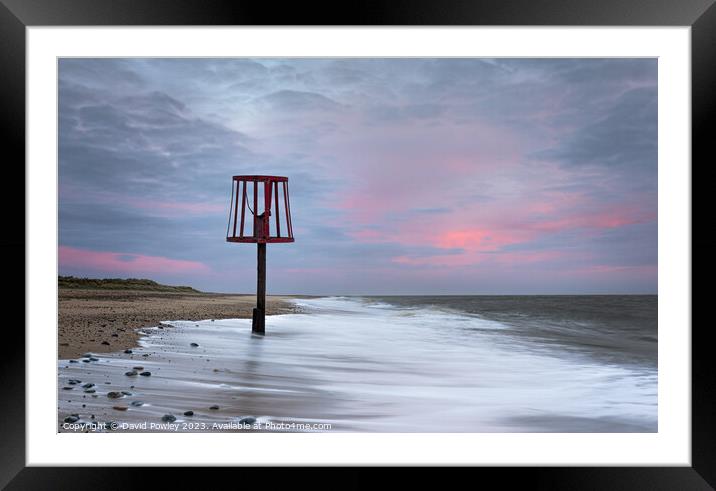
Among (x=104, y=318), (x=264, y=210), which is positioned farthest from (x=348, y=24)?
(x=104, y=318)

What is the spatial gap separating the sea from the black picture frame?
53 centimetres

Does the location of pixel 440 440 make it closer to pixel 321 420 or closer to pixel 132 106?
pixel 321 420

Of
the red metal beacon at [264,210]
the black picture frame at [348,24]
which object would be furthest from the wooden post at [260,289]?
the black picture frame at [348,24]

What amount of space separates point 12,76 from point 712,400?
3155mm

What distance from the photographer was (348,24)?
1.94 meters

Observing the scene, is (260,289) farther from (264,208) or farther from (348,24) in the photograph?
(348,24)

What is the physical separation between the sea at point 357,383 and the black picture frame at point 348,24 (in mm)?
534

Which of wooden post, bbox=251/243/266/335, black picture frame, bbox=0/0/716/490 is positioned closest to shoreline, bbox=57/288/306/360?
wooden post, bbox=251/243/266/335

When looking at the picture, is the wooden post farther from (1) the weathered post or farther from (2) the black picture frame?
(2) the black picture frame

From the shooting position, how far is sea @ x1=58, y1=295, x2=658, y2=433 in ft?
9.46

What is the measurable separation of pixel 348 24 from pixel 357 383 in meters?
2.89

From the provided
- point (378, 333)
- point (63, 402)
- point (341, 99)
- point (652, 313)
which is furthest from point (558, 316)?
point (63, 402)

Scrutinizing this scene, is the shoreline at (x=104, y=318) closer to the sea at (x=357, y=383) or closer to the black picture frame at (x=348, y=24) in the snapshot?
the sea at (x=357, y=383)

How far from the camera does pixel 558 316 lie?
12.0 meters
